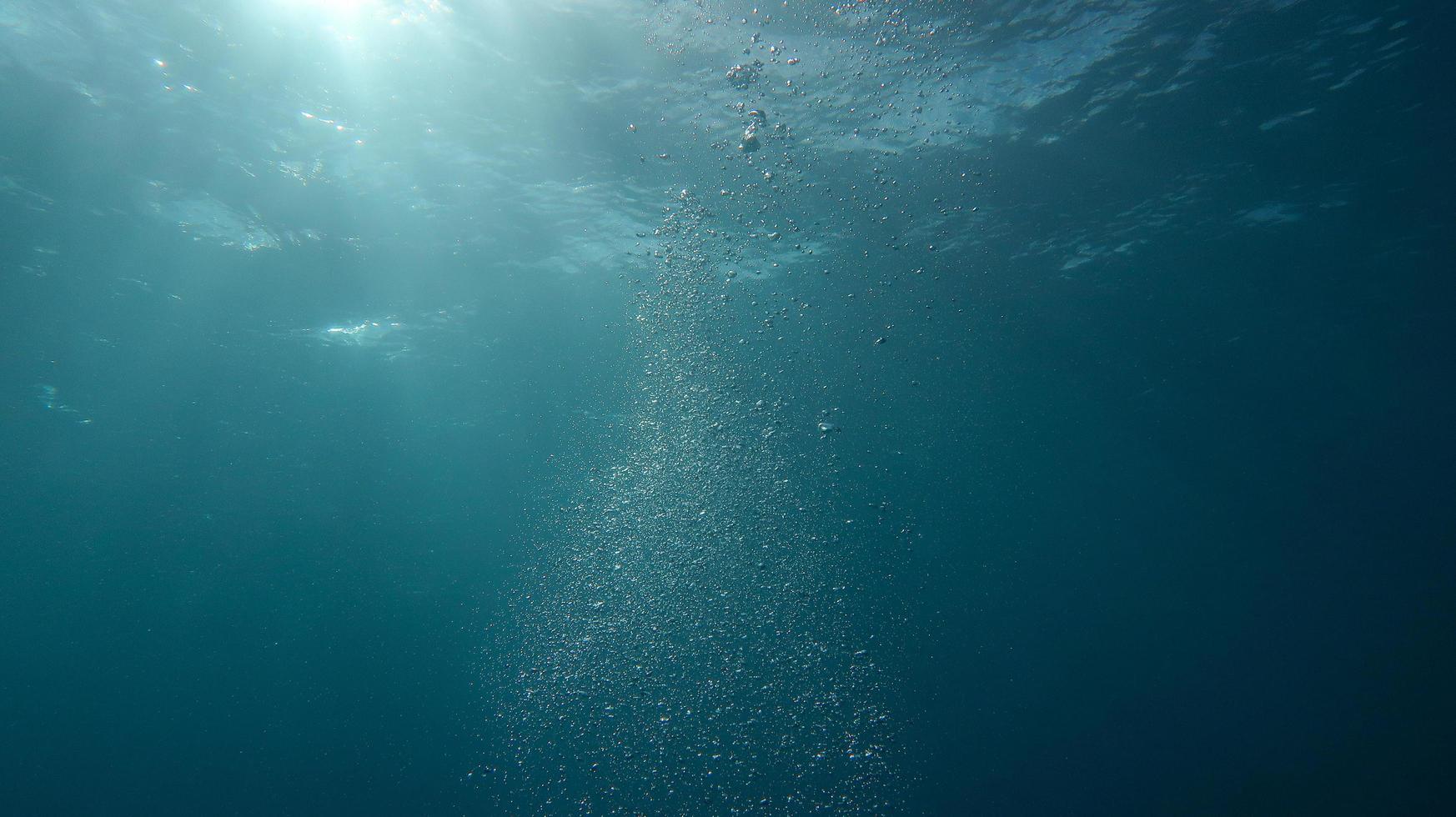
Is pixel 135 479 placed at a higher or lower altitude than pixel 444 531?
higher

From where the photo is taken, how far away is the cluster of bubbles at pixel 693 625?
18984mm

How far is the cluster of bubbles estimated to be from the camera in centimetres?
1898

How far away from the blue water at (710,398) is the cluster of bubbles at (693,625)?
280 millimetres

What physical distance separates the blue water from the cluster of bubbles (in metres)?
0.28

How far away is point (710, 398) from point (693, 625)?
16.8 meters

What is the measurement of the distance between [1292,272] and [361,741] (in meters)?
41.3

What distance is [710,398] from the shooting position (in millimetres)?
19406

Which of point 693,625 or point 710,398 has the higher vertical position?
point 710,398

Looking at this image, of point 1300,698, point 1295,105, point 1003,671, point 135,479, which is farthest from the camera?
point 1003,671

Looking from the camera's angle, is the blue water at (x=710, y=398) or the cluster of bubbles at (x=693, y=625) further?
the cluster of bubbles at (x=693, y=625)

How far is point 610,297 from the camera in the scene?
54.6 feet

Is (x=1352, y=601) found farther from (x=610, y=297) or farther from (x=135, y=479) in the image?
(x=135, y=479)

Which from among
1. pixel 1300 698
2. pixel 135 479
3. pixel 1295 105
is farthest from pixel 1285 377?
pixel 135 479

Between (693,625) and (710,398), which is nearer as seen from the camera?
(710,398)
